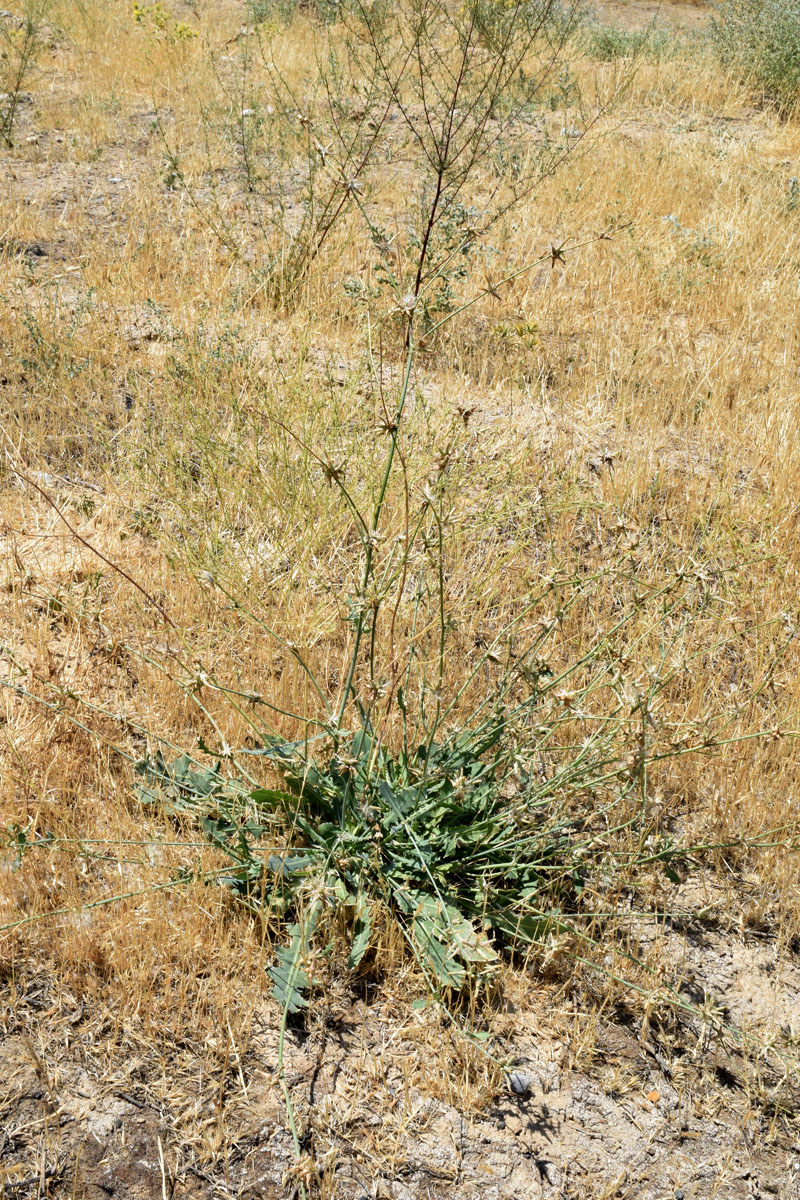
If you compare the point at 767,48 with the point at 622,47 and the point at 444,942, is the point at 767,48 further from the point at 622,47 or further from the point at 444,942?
the point at 444,942

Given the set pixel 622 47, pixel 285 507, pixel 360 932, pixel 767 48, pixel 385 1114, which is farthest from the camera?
pixel 622 47

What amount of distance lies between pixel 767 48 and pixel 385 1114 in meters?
9.92

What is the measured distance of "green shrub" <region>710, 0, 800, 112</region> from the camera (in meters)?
8.28

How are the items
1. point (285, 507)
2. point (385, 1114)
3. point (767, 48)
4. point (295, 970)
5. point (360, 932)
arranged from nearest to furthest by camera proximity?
point (385, 1114) → point (295, 970) → point (360, 932) → point (285, 507) → point (767, 48)

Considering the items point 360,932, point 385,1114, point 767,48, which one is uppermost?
point 767,48

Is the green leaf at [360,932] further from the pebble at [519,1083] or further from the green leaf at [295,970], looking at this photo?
the pebble at [519,1083]

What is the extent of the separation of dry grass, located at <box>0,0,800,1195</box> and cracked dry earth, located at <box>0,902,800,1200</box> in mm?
28

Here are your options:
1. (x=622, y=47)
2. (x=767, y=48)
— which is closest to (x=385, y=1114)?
(x=767, y=48)

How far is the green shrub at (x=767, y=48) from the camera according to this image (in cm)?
828

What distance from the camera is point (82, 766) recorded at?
7.91 feet

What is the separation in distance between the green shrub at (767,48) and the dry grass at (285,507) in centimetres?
290

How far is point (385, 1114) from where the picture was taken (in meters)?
1.81

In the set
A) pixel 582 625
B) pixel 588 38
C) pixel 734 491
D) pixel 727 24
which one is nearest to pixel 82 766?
pixel 582 625

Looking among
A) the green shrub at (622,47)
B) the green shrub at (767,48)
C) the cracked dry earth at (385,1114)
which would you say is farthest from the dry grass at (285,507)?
the green shrub at (622,47)
